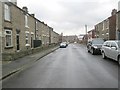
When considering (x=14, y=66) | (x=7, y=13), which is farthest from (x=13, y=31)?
(x=14, y=66)

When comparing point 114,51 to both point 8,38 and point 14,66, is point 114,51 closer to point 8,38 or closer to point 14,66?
point 14,66

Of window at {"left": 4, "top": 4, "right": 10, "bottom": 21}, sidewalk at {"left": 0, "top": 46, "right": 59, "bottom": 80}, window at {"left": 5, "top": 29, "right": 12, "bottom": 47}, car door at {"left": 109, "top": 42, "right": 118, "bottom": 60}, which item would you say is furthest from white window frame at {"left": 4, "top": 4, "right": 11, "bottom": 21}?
car door at {"left": 109, "top": 42, "right": 118, "bottom": 60}

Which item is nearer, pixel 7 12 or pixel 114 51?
pixel 114 51

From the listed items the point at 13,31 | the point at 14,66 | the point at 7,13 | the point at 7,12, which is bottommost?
the point at 14,66

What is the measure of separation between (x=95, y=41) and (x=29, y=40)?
35.8 ft

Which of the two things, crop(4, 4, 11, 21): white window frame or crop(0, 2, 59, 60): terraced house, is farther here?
crop(4, 4, 11, 21): white window frame

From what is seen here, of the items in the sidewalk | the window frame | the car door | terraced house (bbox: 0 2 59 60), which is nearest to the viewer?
the sidewalk

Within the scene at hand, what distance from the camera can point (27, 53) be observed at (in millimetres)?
22391

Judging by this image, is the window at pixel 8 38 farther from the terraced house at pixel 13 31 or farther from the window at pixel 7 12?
the window at pixel 7 12

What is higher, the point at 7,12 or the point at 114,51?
the point at 7,12

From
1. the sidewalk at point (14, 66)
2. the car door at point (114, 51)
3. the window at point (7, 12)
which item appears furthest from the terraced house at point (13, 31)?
the car door at point (114, 51)

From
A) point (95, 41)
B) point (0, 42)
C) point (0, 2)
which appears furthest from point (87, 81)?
point (95, 41)

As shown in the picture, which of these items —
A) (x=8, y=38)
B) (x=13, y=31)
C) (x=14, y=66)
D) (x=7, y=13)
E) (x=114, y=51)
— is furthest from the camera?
(x=13, y=31)

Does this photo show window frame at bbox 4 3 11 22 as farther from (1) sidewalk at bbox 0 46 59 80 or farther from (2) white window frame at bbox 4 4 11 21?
(1) sidewalk at bbox 0 46 59 80
